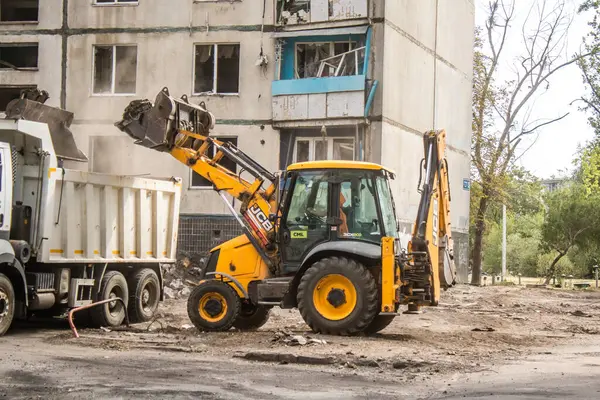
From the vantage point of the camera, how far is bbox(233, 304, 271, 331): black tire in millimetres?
16438

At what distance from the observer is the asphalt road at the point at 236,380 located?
378 inches

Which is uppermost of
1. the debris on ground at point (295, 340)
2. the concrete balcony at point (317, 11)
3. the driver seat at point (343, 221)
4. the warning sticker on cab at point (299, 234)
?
the concrete balcony at point (317, 11)

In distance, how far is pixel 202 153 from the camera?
16953 mm

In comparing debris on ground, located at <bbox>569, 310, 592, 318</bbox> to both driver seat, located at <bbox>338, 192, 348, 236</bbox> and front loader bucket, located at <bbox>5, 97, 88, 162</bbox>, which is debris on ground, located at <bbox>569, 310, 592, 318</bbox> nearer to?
driver seat, located at <bbox>338, 192, 348, 236</bbox>

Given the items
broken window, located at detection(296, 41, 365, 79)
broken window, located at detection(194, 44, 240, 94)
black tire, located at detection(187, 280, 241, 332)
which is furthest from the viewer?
broken window, located at detection(194, 44, 240, 94)

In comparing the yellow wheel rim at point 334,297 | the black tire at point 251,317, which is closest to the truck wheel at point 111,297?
the black tire at point 251,317

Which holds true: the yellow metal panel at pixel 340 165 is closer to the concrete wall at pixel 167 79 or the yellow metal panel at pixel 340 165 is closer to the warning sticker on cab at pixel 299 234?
the warning sticker on cab at pixel 299 234

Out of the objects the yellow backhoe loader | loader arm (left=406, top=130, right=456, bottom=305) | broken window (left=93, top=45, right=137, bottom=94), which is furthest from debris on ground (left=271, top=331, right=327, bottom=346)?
broken window (left=93, top=45, right=137, bottom=94)

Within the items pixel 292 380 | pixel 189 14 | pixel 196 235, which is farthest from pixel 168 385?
pixel 189 14

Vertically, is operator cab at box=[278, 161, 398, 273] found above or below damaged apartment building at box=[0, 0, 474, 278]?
below

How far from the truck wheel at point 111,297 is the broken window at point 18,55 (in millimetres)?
17302

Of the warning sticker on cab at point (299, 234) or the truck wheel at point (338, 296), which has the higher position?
the warning sticker on cab at point (299, 234)

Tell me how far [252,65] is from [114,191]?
49.9ft

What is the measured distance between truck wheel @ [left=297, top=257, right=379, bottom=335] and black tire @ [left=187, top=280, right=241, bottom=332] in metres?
1.29
